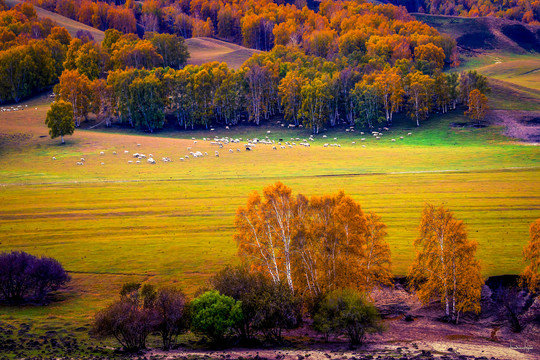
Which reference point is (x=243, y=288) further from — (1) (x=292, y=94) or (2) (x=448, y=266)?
(1) (x=292, y=94)

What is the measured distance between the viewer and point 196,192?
79562 mm

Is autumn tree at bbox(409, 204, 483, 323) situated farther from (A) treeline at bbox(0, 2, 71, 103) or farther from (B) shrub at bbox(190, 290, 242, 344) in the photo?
(A) treeline at bbox(0, 2, 71, 103)

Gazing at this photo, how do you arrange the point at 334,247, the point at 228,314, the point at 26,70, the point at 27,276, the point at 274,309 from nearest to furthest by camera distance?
the point at 274,309, the point at 228,314, the point at 334,247, the point at 27,276, the point at 26,70

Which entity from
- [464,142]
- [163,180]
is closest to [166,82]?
[163,180]

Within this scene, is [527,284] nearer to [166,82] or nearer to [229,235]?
[229,235]

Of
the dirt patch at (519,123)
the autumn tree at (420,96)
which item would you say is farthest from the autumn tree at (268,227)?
the autumn tree at (420,96)

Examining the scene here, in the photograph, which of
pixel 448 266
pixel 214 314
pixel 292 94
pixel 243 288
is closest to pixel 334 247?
pixel 243 288

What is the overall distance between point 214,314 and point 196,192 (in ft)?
147

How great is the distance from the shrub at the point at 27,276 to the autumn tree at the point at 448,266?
29852 mm

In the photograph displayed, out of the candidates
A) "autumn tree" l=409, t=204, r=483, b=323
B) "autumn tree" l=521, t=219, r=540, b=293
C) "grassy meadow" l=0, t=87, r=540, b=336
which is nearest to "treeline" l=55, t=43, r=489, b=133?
"grassy meadow" l=0, t=87, r=540, b=336

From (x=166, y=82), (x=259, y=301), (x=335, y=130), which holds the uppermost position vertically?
(x=166, y=82)

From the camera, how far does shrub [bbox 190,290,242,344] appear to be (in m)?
35.8

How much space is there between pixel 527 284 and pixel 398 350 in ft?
48.0

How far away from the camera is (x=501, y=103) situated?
14975 cm
